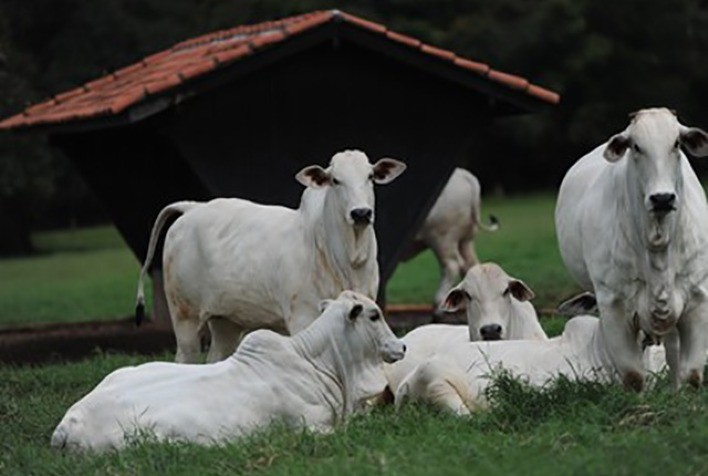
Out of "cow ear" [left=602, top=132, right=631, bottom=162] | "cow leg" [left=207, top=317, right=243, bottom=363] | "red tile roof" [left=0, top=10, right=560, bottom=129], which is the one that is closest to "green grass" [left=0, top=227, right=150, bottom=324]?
"red tile roof" [left=0, top=10, right=560, bottom=129]

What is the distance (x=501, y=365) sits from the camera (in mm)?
9422

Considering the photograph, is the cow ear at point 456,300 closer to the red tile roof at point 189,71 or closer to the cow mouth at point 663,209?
the cow mouth at point 663,209

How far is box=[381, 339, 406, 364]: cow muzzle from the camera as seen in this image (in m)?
9.38

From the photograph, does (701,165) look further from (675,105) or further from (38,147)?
(38,147)

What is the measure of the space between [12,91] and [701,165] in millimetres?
22277

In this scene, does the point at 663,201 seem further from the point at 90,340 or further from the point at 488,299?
the point at 90,340

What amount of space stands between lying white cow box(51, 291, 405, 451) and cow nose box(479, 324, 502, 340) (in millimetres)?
1520

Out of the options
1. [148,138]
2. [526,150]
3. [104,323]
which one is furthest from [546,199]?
[148,138]

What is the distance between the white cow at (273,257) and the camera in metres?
10.9

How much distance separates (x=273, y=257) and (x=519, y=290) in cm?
158

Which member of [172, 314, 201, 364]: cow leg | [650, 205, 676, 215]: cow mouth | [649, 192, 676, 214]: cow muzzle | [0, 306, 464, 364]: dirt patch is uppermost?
[649, 192, 676, 214]: cow muzzle

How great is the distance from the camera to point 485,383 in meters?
9.52

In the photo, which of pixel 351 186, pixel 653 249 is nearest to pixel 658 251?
pixel 653 249

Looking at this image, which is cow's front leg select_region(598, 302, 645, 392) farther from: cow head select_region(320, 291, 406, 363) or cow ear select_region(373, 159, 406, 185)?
cow ear select_region(373, 159, 406, 185)
